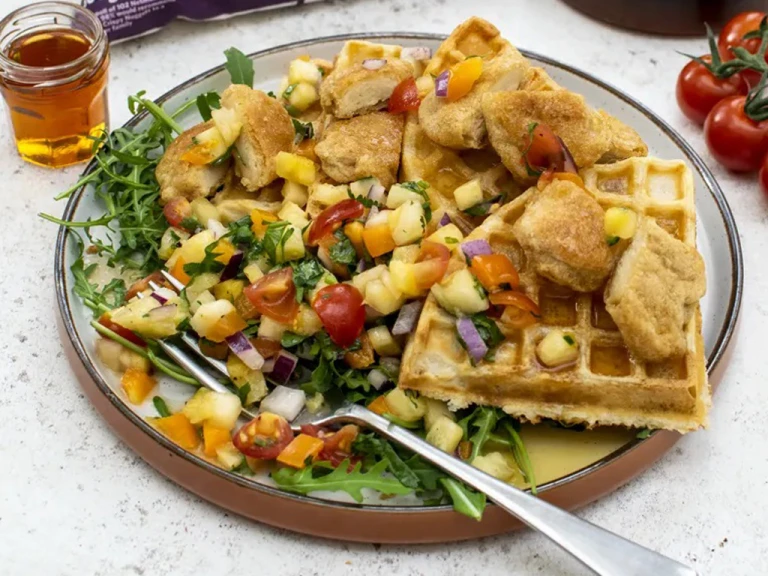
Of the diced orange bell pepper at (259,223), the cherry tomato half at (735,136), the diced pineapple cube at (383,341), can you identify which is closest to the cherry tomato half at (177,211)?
the diced orange bell pepper at (259,223)

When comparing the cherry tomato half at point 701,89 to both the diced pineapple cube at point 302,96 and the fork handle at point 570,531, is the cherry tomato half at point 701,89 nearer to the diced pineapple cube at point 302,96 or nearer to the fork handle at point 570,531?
the diced pineapple cube at point 302,96

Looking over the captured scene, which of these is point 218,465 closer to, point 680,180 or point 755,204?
point 680,180

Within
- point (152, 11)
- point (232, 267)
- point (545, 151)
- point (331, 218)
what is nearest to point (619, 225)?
point (545, 151)

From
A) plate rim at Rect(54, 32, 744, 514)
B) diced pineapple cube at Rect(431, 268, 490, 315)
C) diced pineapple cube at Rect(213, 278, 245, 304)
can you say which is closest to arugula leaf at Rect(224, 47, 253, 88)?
plate rim at Rect(54, 32, 744, 514)

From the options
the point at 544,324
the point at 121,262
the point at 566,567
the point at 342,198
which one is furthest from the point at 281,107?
the point at 566,567

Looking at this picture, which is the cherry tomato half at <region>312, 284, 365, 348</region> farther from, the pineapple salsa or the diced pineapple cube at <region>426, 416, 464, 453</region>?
the diced pineapple cube at <region>426, 416, 464, 453</region>

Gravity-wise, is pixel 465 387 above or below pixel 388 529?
above

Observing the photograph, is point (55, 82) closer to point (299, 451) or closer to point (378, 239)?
point (378, 239)
